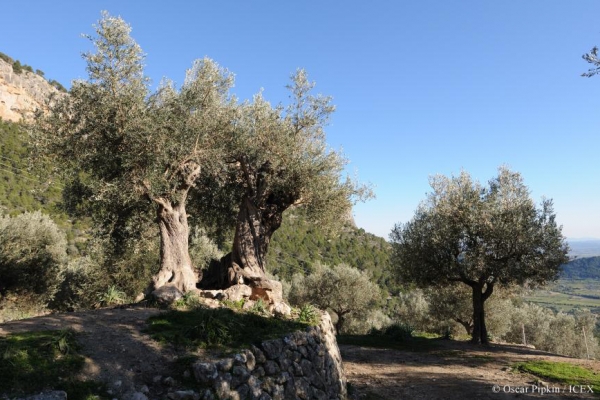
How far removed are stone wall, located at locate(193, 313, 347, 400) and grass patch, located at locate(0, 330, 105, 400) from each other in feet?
8.18

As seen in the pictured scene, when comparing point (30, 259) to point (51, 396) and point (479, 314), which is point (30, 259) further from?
point (479, 314)

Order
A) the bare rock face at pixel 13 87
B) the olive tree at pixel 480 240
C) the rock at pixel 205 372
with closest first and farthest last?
the rock at pixel 205 372
the olive tree at pixel 480 240
the bare rock face at pixel 13 87

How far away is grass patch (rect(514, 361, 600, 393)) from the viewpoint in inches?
594

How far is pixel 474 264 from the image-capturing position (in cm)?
2333

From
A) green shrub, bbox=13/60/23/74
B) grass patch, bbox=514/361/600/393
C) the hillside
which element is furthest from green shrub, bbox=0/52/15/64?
grass patch, bbox=514/361/600/393

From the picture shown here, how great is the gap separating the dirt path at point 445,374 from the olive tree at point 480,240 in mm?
4886

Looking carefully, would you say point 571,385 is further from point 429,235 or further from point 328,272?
point 328,272

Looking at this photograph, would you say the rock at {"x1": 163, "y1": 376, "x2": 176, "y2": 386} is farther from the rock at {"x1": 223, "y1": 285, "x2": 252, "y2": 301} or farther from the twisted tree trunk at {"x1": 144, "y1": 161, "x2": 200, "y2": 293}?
the twisted tree trunk at {"x1": 144, "y1": 161, "x2": 200, "y2": 293}

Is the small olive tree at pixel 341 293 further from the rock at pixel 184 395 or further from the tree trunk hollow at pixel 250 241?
the rock at pixel 184 395

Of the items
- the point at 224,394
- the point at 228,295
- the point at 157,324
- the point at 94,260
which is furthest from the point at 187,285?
the point at 94,260

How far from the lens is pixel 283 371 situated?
34.2ft

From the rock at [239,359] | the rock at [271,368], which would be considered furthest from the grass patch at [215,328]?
the rock at [271,368]

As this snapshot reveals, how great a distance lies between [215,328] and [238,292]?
4.40 metres

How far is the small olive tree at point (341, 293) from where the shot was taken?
130 ft
